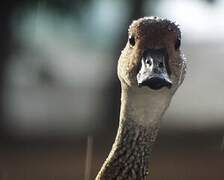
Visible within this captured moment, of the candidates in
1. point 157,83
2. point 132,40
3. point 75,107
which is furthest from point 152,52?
point 75,107

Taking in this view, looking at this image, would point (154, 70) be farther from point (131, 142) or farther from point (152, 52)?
point (131, 142)

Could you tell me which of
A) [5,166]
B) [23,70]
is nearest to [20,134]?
[23,70]

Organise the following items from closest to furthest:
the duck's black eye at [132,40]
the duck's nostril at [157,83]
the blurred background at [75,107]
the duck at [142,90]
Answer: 1. the duck's nostril at [157,83]
2. the duck at [142,90]
3. the duck's black eye at [132,40]
4. the blurred background at [75,107]

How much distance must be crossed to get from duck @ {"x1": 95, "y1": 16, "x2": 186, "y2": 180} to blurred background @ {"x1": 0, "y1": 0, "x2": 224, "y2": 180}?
14.5 feet

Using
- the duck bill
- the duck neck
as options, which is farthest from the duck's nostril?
the duck neck

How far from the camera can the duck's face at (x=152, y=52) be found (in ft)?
8.82

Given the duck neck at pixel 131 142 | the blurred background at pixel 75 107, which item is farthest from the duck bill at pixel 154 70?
the blurred background at pixel 75 107

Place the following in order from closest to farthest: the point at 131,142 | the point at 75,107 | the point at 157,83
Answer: the point at 157,83
the point at 131,142
the point at 75,107

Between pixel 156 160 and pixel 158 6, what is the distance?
54.0 inches

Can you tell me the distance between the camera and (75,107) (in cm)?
1205

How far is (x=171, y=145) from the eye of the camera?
9.35 metres

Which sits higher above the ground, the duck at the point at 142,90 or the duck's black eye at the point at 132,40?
the duck's black eye at the point at 132,40

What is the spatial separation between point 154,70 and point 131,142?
34 centimetres

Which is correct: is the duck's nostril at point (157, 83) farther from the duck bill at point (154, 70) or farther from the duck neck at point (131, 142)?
the duck neck at point (131, 142)
